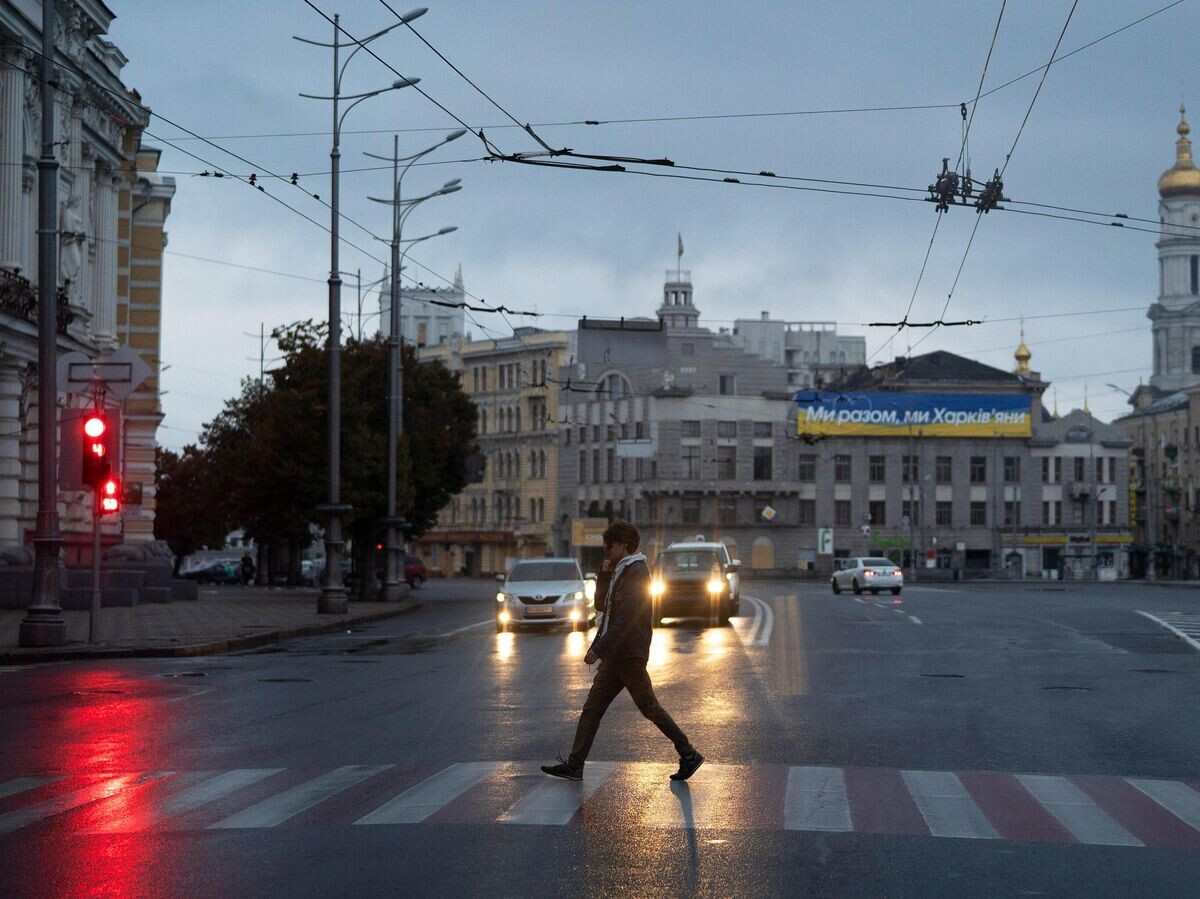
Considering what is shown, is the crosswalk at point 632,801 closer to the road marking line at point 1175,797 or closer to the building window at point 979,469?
the road marking line at point 1175,797

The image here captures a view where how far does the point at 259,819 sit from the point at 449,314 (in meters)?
137

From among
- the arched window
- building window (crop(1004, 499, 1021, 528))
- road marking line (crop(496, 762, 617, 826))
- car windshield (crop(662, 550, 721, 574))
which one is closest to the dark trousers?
road marking line (crop(496, 762, 617, 826))

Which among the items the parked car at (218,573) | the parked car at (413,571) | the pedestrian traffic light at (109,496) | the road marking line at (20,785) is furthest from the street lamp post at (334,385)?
the parked car at (218,573)

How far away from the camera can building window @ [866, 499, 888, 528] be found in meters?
113

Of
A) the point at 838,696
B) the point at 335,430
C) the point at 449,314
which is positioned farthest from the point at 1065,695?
the point at 449,314

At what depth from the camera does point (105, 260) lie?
147 ft

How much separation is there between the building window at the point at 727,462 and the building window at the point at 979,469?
15.6 metres

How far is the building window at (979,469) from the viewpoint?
374 ft

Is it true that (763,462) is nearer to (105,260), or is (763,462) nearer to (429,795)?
(105,260)

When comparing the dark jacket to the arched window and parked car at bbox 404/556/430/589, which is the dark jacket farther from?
the arched window

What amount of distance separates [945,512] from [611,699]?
10413cm

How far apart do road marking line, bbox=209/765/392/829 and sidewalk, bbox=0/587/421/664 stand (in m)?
13.6

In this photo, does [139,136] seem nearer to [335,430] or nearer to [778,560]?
[335,430]

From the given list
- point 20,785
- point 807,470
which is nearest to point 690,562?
point 20,785
